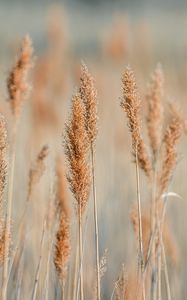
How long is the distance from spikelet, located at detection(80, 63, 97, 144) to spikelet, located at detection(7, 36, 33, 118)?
29cm

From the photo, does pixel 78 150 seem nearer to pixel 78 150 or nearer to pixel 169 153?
pixel 78 150

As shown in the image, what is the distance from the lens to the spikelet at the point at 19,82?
1954 mm

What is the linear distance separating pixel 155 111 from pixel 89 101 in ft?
0.91

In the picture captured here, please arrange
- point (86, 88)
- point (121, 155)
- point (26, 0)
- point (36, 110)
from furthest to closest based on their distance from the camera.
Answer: point (26, 0), point (121, 155), point (36, 110), point (86, 88)

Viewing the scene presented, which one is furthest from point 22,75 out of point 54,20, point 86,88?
point 54,20

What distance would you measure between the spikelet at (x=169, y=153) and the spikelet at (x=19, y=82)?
0.39 m

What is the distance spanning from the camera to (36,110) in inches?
167

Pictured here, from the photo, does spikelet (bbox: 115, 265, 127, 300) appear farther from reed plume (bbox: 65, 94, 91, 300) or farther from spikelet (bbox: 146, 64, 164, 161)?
spikelet (bbox: 146, 64, 164, 161)

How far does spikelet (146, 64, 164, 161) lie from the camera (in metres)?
1.92

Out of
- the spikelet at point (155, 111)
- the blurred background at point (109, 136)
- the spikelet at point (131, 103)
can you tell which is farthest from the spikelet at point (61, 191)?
the spikelet at point (131, 103)

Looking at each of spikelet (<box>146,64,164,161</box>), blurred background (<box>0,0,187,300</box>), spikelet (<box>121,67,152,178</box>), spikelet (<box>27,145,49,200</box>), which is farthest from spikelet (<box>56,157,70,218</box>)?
spikelet (<box>121,67,152,178</box>)

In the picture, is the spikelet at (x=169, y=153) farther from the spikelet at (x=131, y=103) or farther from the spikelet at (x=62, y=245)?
the spikelet at (x=62, y=245)

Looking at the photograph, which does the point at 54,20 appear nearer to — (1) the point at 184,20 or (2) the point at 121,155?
(2) the point at 121,155

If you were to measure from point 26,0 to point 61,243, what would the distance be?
21.8m
